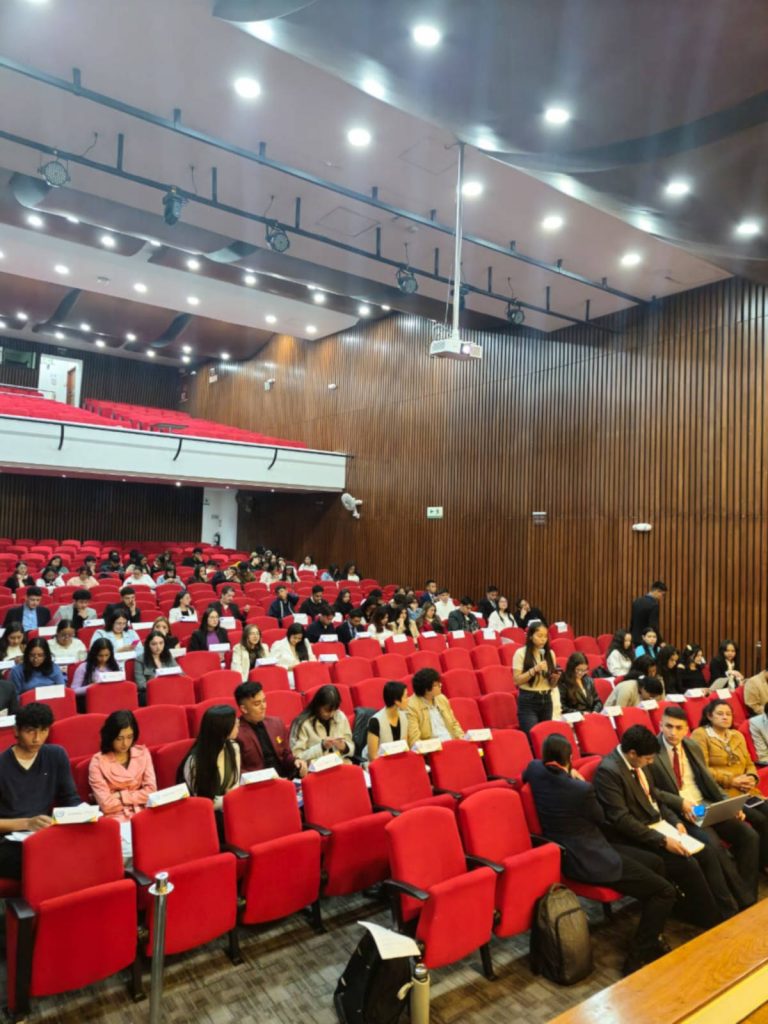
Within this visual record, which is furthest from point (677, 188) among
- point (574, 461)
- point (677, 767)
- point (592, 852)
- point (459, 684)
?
point (574, 461)

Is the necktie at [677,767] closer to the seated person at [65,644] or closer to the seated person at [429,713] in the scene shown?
the seated person at [429,713]

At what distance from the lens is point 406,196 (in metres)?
7.18

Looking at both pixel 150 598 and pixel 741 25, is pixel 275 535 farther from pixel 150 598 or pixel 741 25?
pixel 741 25

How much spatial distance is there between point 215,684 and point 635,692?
3362 millimetres

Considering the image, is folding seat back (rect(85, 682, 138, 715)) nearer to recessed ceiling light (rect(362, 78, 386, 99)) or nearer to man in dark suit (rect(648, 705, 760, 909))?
man in dark suit (rect(648, 705, 760, 909))

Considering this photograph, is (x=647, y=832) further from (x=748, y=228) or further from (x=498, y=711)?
(x=748, y=228)

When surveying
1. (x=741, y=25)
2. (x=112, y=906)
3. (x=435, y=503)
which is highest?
(x=741, y=25)

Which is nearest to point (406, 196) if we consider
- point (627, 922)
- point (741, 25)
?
point (741, 25)

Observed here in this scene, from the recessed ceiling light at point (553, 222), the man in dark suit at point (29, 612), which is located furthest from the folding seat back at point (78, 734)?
the recessed ceiling light at point (553, 222)

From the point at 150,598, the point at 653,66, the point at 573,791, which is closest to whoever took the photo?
the point at 573,791

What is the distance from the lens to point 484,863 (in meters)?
3.03

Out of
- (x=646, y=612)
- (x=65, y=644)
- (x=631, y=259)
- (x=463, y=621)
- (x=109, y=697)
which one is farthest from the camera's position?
(x=463, y=621)

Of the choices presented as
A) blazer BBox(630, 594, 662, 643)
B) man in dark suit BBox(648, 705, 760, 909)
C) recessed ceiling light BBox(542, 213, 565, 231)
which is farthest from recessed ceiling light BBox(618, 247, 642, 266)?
man in dark suit BBox(648, 705, 760, 909)

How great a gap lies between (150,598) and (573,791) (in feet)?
22.2
